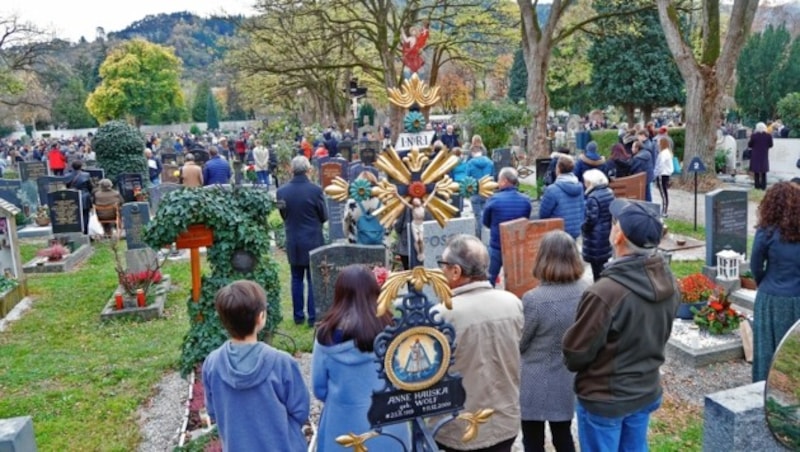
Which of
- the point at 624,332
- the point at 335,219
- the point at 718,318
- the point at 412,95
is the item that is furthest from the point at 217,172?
the point at 624,332

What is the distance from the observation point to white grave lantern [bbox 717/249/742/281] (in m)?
8.88

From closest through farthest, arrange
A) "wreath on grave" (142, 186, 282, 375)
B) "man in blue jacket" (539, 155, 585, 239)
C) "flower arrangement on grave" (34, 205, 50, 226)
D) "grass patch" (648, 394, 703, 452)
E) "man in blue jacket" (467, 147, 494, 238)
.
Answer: "grass patch" (648, 394, 703, 452) → "wreath on grave" (142, 186, 282, 375) → "man in blue jacket" (539, 155, 585, 239) → "man in blue jacket" (467, 147, 494, 238) → "flower arrangement on grave" (34, 205, 50, 226)

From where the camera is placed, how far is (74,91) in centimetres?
7894

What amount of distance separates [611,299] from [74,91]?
288 feet

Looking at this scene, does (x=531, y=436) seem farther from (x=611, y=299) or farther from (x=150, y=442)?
(x=150, y=442)

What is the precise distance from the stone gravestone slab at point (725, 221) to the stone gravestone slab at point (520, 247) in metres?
2.74

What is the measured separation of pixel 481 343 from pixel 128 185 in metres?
16.4

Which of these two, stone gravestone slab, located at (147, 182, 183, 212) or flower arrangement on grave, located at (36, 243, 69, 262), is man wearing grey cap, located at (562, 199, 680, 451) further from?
stone gravestone slab, located at (147, 182, 183, 212)

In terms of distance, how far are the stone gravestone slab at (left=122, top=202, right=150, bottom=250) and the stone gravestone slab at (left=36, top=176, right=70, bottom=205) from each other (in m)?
5.66

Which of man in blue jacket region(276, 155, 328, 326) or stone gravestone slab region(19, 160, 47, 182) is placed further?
stone gravestone slab region(19, 160, 47, 182)

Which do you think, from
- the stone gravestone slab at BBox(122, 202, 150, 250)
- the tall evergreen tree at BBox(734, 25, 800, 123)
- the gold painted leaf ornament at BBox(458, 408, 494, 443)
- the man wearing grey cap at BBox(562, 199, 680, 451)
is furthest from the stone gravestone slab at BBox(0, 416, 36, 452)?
the tall evergreen tree at BBox(734, 25, 800, 123)

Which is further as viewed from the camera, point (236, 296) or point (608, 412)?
point (608, 412)

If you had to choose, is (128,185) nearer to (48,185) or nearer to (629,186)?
(48,185)

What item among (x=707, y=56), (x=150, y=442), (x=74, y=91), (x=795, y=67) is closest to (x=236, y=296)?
(x=150, y=442)
